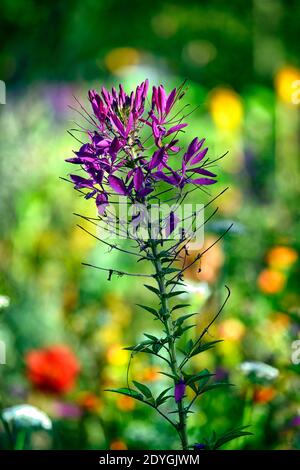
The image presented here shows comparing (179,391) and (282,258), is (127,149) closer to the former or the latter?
(179,391)

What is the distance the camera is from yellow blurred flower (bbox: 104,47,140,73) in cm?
479

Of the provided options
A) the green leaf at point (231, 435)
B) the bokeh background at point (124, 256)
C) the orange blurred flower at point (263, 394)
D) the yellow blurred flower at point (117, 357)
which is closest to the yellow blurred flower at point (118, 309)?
the bokeh background at point (124, 256)

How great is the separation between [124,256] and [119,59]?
248 cm

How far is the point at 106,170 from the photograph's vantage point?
0.83m

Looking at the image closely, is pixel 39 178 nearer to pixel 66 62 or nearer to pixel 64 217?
pixel 64 217

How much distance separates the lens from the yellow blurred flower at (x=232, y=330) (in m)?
1.80

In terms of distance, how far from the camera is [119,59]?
191 inches

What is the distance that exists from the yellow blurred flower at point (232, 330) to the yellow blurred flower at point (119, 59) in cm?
320

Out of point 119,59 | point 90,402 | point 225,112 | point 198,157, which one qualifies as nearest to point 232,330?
point 90,402

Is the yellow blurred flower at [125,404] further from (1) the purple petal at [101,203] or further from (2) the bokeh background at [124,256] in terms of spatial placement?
(1) the purple petal at [101,203]

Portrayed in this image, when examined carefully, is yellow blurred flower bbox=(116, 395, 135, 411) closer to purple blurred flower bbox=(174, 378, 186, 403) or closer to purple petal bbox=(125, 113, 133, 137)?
purple blurred flower bbox=(174, 378, 186, 403)

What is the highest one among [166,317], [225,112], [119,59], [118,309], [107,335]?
[119,59]

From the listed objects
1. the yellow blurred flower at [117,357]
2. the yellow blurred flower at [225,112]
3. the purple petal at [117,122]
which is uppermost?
the yellow blurred flower at [225,112]
